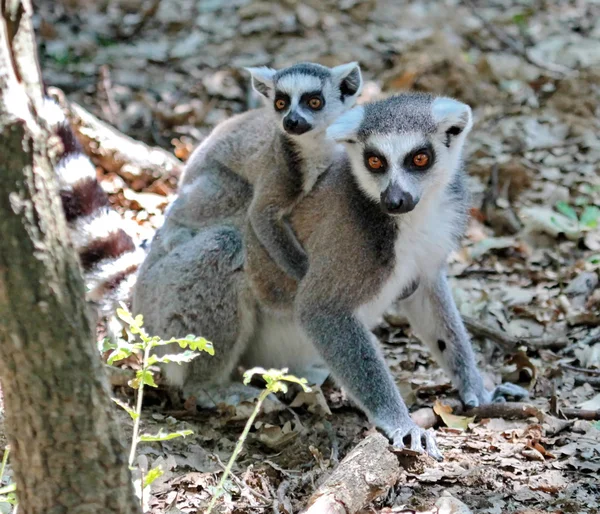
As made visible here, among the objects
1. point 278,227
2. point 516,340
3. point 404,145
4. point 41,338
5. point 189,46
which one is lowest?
point 516,340

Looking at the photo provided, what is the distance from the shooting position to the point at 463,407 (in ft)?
15.4

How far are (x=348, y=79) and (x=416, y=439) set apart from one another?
8.21 feet

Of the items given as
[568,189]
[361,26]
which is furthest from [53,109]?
[361,26]

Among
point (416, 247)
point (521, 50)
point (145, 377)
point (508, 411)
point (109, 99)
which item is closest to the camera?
point (145, 377)

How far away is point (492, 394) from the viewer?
4773mm

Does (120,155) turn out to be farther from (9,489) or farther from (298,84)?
(9,489)

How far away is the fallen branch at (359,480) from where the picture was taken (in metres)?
3.15

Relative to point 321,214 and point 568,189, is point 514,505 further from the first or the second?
point 568,189

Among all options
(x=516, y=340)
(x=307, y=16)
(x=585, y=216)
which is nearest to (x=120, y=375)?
(x=516, y=340)

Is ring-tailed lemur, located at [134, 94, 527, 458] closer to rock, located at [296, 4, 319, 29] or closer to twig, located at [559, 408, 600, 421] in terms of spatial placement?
twig, located at [559, 408, 600, 421]

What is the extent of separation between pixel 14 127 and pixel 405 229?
8.47ft

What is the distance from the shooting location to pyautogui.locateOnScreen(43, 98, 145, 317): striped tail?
16.4 ft

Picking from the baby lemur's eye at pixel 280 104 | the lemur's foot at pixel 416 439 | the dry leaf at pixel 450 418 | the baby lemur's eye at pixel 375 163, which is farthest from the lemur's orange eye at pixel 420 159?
the dry leaf at pixel 450 418

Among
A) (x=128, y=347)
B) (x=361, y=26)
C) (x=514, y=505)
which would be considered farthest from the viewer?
(x=361, y=26)
